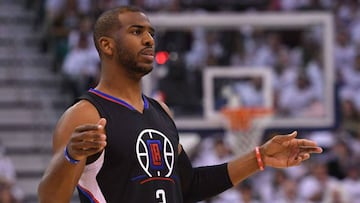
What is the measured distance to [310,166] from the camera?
11719 mm

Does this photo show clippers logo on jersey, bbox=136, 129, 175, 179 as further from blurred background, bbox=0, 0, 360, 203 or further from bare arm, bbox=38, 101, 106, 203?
blurred background, bbox=0, 0, 360, 203

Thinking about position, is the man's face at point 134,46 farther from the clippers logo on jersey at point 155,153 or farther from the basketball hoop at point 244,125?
the basketball hoop at point 244,125

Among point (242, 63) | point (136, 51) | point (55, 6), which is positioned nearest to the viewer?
point (136, 51)

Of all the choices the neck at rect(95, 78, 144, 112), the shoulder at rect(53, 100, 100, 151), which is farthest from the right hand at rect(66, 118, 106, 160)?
the neck at rect(95, 78, 144, 112)

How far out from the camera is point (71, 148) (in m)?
3.52

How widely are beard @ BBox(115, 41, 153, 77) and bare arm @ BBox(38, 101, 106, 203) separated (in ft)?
0.85

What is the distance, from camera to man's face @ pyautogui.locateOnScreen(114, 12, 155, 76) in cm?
405

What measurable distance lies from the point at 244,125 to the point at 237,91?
1.59 ft

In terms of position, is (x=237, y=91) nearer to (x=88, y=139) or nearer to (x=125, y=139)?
(x=125, y=139)

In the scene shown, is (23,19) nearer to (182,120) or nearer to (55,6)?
(55,6)

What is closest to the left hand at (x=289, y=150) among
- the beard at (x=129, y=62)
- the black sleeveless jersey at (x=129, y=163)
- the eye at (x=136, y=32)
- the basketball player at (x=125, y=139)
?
the basketball player at (x=125, y=139)

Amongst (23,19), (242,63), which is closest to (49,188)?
(242,63)

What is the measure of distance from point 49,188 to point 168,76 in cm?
790

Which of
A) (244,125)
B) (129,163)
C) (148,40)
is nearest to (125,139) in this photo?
→ (129,163)
